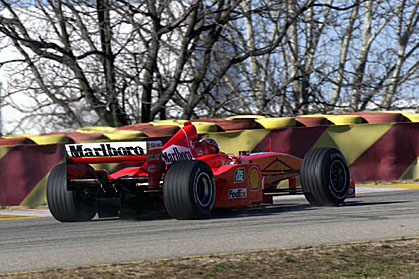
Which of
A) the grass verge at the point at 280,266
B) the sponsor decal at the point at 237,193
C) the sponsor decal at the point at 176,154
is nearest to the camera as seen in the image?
the grass verge at the point at 280,266

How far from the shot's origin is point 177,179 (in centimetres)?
905

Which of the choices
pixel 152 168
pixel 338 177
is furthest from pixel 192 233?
pixel 338 177

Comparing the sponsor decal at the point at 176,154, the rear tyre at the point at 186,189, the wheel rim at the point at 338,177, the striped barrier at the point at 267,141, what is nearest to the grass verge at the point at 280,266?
the rear tyre at the point at 186,189

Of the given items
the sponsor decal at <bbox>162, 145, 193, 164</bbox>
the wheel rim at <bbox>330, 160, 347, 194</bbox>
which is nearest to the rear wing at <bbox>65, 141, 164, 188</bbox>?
the sponsor decal at <bbox>162, 145, 193, 164</bbox>

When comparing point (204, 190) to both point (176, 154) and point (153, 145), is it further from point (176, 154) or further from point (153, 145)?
point (153, 145)

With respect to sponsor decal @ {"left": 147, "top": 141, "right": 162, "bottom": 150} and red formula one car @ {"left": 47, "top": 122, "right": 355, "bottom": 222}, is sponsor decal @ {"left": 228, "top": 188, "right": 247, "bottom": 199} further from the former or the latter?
sponsor decal @ {"left": 147, "top": 141, "right": 162, "bottom": 150}

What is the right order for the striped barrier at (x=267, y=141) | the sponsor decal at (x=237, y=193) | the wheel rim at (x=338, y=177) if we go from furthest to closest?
the striped barrier at (x=267, y=141), the wheel rim at (x=338, y=177), the sponsor decal at (x=237, y=193)

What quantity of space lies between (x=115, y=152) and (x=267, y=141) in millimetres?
6151

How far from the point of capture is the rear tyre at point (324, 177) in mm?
10298

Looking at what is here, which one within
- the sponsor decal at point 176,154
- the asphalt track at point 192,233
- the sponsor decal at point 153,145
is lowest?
the asphalt track at point 192,233

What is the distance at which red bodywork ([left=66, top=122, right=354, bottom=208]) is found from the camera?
9336 millimetres

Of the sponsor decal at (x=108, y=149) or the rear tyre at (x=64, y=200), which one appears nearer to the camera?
the sponsor decal at (x=108, y=149)

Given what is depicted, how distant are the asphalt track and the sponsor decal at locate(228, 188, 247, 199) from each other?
0.24 meters

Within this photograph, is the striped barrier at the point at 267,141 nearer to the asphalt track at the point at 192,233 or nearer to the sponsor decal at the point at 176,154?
the asphalt track at the point at 192,233
